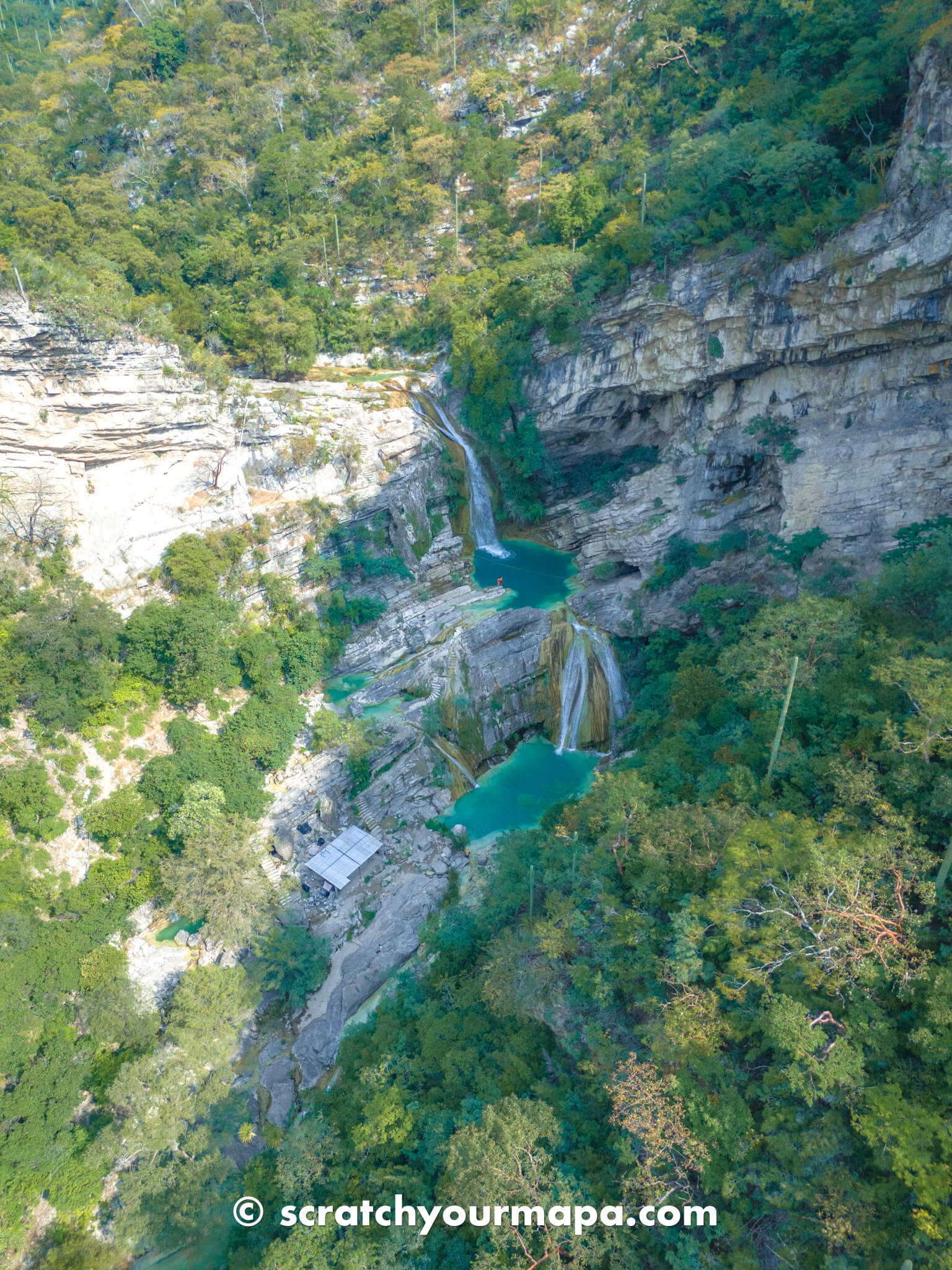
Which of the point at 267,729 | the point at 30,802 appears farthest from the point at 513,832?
the point at 30,802

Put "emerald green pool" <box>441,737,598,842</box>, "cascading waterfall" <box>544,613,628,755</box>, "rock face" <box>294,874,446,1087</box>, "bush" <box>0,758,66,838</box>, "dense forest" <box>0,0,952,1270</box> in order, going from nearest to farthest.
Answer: "dense forest" <box>0,0,952,1270</box> → "rock face" <box>294,874,446,1087</box> → "bush" <box>0,758,66,838</box> → "emerald green pool" <box>441,737,598,842</box> → "cascading waterfall" <box>544,613,628,755</box>

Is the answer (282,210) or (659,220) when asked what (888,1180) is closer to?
(659,220)

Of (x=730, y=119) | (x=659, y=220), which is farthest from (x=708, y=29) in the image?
(x=659, y=220)

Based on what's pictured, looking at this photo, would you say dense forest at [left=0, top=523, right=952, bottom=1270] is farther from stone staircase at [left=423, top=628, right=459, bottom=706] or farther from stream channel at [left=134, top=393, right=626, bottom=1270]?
stone staircase at [left=423, top=628, right=459, bottom=706]

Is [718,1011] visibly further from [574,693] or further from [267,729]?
[267,729]

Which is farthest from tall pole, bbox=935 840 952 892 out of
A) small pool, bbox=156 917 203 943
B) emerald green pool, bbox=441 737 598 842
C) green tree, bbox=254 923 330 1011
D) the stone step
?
small pool, bbox=156 917 203 943

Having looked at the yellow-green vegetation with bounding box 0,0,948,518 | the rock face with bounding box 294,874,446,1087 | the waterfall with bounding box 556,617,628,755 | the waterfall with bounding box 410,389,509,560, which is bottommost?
the rock face with bounding box 294,874,446,1087
